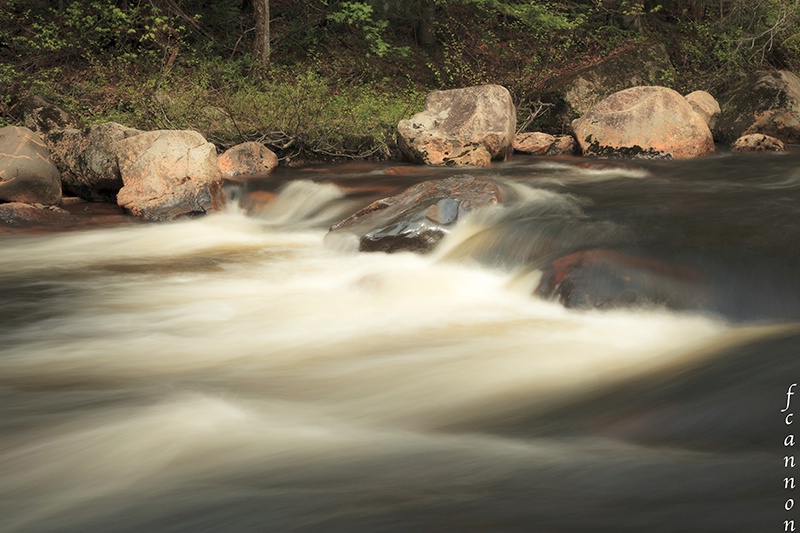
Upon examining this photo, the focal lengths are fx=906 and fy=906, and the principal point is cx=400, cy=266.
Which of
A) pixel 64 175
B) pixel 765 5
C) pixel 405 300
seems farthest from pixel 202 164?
pixel 765 5

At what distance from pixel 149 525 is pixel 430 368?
8.12 ft

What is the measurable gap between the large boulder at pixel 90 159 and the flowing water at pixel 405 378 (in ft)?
6.05

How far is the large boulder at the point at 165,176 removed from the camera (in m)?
10.9

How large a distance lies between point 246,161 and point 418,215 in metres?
4.72

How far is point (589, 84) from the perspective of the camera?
1627 centimetres

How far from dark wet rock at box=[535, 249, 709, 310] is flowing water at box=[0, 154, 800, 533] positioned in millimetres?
115

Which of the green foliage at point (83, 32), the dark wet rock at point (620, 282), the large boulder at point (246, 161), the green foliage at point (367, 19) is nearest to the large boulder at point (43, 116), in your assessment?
the green foliage at point (83, 32)

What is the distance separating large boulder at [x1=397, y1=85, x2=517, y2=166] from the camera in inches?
511

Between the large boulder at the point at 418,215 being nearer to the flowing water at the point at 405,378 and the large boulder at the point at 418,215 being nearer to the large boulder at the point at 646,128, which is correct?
the flowing water at the point at 405,378

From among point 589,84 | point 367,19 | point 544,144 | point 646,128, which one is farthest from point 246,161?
point 589,84

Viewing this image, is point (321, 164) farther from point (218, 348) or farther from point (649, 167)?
point (218, 348)

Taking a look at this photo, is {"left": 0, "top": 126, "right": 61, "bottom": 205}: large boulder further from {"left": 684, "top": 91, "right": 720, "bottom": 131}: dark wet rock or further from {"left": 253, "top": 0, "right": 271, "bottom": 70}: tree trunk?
{"left": 684, "top": 91, "right": 720, "bottom": 131}: dark wet rock

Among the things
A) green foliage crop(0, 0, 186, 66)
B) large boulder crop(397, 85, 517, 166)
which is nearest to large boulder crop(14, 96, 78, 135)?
green foliage crop(0, 0, 186, 66)

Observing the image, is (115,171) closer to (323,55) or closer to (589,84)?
(323,55)
